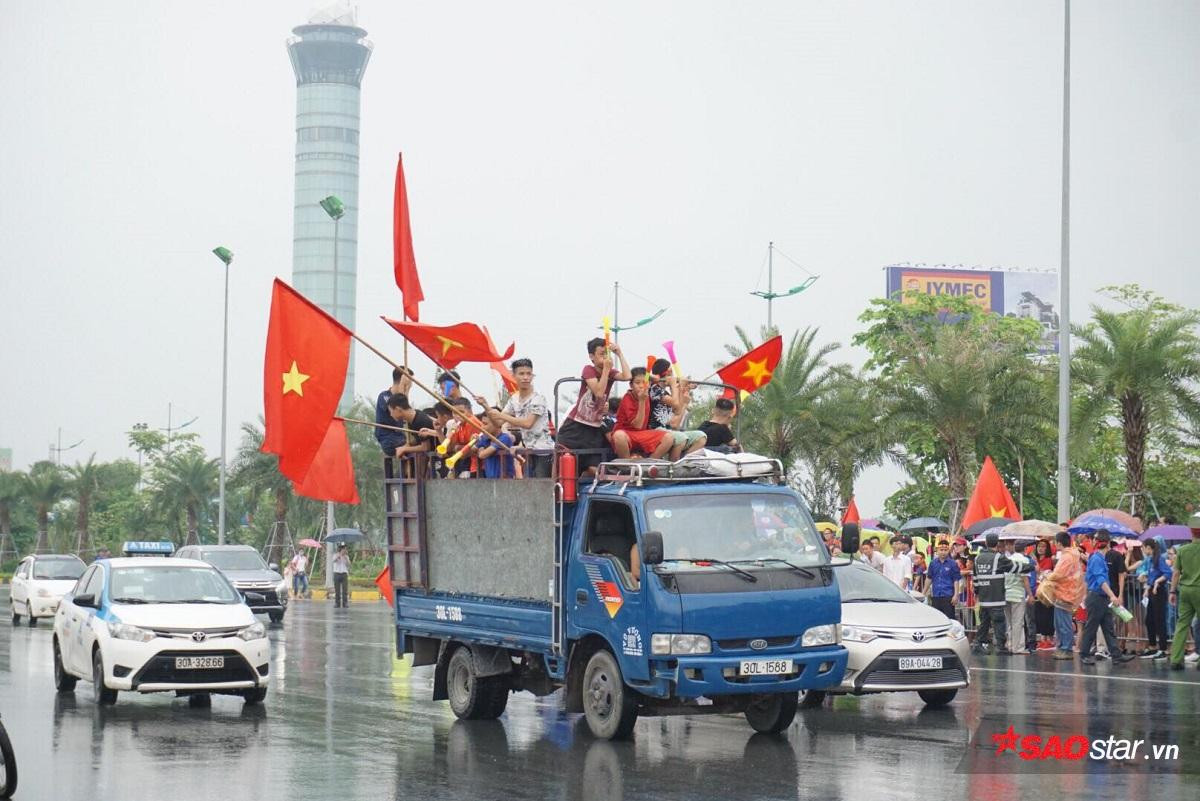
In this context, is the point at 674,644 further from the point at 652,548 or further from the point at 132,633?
the point at 132,633

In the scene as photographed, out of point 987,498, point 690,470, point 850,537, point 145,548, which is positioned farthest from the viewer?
point 987,498

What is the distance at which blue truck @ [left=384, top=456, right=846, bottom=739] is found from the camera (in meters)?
12.5

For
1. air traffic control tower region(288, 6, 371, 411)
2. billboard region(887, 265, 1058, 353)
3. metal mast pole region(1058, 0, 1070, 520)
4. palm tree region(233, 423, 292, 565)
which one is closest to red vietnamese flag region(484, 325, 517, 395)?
metal mast pole region(1058, 0, 1070, 520)

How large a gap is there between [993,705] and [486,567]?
18.4 feet

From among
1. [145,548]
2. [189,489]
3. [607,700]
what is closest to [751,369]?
[607,700]

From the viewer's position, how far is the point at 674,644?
12398 millimetres

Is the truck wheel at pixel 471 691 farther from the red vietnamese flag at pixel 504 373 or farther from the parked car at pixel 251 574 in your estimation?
the parked car at pixel 251 574

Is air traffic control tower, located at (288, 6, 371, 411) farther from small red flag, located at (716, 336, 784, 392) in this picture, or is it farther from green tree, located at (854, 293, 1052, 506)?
small red flag, located at (716, 336, 784, 392)

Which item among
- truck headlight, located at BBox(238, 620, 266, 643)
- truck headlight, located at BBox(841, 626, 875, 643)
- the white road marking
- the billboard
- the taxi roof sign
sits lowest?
the white road marking

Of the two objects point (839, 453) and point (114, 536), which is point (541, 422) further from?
point (114, 536)

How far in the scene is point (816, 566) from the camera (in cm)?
1306

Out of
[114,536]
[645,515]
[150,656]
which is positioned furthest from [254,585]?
[114,536]

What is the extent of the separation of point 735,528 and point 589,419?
5.42ft

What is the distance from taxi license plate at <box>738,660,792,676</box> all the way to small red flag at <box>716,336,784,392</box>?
6.27 meters
